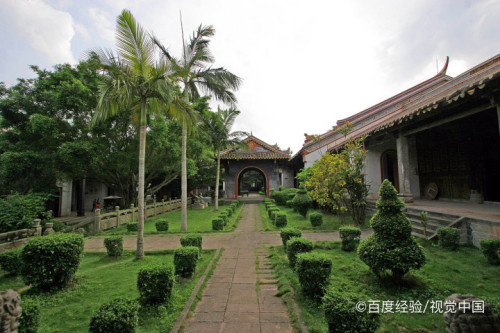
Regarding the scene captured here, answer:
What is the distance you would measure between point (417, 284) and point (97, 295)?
5599mm

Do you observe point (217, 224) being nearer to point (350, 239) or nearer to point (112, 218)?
point (350, 239)

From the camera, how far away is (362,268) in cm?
470

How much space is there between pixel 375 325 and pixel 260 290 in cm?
208

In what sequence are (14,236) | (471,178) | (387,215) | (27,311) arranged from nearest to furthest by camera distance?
(27,311), (387,215), (14,236), (471,178)

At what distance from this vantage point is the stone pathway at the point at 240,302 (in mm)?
3004

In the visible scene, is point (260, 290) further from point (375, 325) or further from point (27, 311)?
point (27, 311)

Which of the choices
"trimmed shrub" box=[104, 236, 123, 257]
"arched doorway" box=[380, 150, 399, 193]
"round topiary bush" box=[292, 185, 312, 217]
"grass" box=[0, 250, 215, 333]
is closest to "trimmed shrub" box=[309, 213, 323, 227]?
"round topiary bush" box=[292, 185, 312, 217]

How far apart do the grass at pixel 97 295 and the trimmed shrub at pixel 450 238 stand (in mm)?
5866

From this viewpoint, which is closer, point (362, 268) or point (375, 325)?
point (375, 325)

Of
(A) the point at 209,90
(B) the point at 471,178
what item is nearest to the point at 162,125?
(A) the point at 209,90

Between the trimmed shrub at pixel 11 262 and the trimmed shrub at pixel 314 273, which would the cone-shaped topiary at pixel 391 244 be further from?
the trimmed shrub at pixel 11 262

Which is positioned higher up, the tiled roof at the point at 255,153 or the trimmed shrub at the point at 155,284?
the tiled roof at the point at 255,153

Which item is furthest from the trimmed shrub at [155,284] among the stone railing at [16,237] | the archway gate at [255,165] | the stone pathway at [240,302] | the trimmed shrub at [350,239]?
the archway gate at [255,165]

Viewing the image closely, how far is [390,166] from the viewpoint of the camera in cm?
1341
